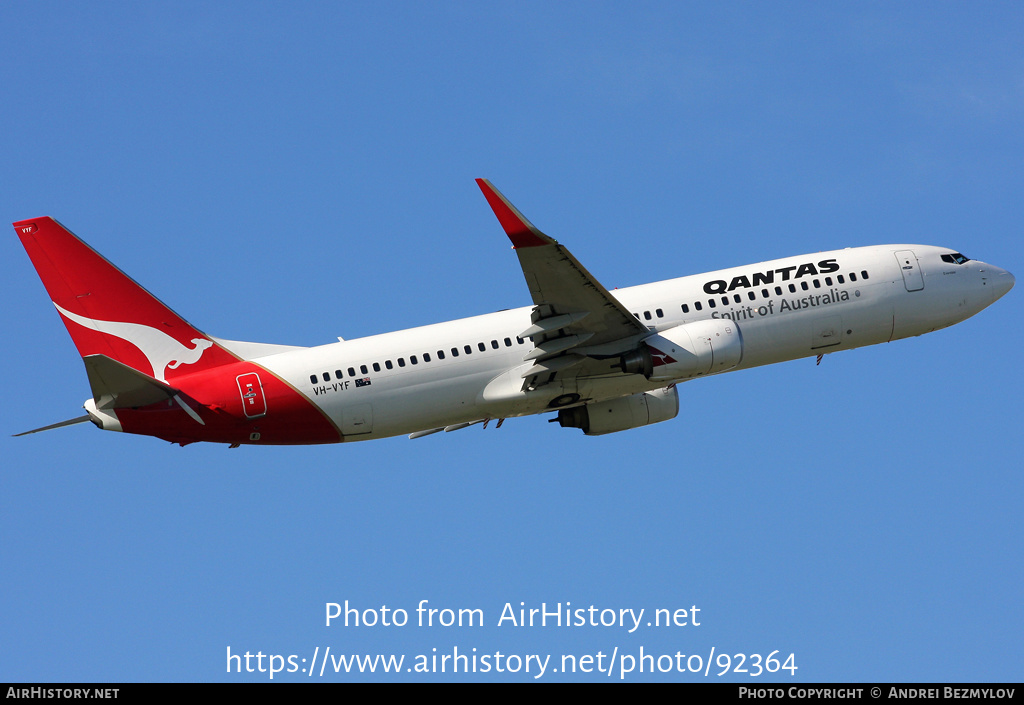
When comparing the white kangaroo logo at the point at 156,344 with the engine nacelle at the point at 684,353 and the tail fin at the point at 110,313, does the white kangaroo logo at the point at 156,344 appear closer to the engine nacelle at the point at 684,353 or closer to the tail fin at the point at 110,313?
the tail fin at the point at 110,313

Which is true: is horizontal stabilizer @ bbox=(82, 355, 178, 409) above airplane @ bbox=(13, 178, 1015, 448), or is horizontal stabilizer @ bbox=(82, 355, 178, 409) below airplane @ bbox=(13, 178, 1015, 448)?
below

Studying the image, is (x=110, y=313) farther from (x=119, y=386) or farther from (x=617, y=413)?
(x=617, y=413)

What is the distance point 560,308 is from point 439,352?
191 inches

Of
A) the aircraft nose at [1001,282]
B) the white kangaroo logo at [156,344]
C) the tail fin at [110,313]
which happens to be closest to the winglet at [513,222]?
the tail fin at [110,313]

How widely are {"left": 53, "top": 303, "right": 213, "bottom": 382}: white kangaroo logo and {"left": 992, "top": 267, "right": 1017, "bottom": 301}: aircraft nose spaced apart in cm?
3208

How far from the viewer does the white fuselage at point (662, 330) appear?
42656 millimetres

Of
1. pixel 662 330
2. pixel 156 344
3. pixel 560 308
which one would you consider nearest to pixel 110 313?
pixel 156 344

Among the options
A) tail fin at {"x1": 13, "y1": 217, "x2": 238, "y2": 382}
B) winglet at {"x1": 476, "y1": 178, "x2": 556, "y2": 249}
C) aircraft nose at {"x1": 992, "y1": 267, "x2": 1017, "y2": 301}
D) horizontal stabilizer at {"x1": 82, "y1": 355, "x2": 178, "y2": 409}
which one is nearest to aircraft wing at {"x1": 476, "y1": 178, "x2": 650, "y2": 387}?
winglet at {"x1": 476, "y1": 178, "x2": 556, "y2": 249}

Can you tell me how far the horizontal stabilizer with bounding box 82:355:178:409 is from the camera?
38.7 m

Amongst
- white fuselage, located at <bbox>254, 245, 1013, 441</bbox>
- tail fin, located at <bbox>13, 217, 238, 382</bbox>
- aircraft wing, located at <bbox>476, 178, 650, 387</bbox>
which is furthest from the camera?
white fuselage, located at <bbox>254, 245, 1013, 441</bbox>

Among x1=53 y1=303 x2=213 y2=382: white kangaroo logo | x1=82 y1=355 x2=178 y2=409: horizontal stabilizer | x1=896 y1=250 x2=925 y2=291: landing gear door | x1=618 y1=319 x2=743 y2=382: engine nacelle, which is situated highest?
x1=896 y1=250 x2=925 y2=291: landing gear door

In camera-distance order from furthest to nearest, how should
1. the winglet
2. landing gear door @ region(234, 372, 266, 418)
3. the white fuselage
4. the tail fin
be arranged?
the white fuselage → the tail fin → landing gear door @ region(234, 372, 266, 418) → the winglet

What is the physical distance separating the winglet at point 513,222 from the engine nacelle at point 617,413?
35.6 feet

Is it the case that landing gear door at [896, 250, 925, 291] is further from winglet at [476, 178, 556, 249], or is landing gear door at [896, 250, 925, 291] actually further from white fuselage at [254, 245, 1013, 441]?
winglet at [476, 178, 556, 249]
